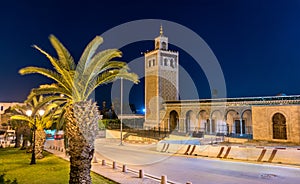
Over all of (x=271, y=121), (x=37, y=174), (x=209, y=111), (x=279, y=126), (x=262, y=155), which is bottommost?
(x=37, y=174)

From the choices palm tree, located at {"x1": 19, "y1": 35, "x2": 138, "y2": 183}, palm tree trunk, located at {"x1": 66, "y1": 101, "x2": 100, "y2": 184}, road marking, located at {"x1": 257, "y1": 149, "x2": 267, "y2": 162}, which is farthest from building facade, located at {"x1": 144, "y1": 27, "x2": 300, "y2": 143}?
palm tree trunk, located at {"x1": 66, "y1": 101, "x2": 100, "y2": 184}

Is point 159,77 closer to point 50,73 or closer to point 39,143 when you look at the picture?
point 39,143

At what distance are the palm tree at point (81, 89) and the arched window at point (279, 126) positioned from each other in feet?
46.5

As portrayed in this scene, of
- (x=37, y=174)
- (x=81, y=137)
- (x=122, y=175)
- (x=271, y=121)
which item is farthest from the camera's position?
(x=271, y=121)

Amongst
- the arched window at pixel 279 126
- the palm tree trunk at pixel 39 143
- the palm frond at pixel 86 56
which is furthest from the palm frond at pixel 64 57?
the arched window at pixel 279 126

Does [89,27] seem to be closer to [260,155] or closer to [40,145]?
[40,145]

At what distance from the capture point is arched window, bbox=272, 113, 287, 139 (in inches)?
741

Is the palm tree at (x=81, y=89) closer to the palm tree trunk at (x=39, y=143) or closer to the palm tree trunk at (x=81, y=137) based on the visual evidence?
the palm tree trunk at (x=81, y=137)

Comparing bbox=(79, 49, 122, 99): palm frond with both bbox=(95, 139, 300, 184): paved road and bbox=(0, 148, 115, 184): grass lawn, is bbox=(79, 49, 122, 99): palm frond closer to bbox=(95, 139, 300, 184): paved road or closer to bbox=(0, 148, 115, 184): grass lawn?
bbox=(0, 148, 115, 184): grass lawn

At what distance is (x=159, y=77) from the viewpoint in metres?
39.9

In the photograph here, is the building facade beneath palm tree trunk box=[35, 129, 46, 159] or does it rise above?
above

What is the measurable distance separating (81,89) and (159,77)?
31.3 m

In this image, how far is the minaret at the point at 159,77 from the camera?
39.2m

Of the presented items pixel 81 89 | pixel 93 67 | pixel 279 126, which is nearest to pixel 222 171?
pixel 81 89
